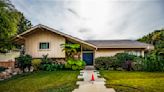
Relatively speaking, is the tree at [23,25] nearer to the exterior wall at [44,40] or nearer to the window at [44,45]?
the exterior wall at [44,40]

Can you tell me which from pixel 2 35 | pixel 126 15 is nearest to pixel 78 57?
pixel 126 15

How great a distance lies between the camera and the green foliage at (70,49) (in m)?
25.7

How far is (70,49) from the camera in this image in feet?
85.2

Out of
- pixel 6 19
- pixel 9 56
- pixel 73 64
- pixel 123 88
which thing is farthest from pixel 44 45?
pixel 123 88

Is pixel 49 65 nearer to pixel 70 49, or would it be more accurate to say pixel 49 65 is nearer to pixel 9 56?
pixel 70 49

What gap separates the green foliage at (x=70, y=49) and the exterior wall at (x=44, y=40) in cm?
58

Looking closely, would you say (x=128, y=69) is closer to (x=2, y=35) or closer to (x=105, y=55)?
(x=105, y=55)

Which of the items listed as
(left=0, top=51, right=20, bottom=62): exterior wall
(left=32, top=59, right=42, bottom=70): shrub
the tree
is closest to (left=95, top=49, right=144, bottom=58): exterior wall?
(left=32, top=59, right=42, bottom=70): shrub

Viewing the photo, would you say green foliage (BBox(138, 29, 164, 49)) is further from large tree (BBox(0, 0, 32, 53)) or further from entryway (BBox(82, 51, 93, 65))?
large tree (BBox(0, 0, 32, 53))

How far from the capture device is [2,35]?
17.4 metres

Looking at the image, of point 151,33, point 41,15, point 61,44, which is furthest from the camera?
point 151,33

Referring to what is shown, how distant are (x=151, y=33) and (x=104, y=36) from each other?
8189 millimetres

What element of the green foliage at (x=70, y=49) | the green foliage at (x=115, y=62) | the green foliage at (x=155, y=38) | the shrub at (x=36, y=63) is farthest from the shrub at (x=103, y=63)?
the green foliage at (x=155, y=38)

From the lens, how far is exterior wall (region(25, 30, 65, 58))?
27.0 meters
